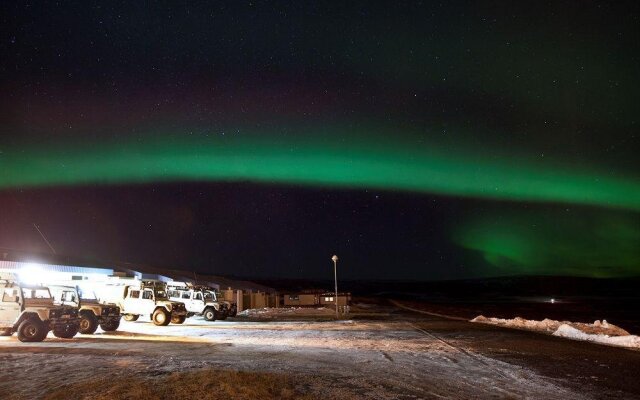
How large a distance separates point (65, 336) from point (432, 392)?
16.2 meters

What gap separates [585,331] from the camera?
21.7 m

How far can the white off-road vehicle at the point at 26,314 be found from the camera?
18.4m

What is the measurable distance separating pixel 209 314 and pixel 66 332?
47.0 ft

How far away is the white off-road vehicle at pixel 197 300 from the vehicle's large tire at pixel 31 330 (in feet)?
51.3

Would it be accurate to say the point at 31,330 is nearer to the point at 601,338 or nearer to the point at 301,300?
the point at 601,338

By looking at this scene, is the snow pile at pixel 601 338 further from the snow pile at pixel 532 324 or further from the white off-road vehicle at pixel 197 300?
the white off-road vehicle at pixel 197 300

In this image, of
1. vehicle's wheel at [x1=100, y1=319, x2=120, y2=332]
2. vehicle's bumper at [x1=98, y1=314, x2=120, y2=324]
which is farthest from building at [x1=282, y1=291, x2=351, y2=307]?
vehicle's bumper at [x1=98, y1=314, x2=120, y2=324]

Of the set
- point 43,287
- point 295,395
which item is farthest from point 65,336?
point 295,395

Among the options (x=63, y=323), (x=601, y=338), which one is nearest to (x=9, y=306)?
(x=63, y=323)

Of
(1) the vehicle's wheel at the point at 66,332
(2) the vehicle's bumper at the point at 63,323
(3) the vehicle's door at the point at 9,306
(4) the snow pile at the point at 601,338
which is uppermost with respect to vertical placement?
(3) the vehicle's door at the point at 9,306

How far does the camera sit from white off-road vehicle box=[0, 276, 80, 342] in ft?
60.4

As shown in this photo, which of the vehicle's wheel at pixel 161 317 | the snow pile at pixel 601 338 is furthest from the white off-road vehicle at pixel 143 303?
the snow pile at pixel 601 338

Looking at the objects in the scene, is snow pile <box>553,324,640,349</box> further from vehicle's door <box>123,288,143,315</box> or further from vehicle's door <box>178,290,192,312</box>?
vehicle's door <box>178,290,192,312</box>

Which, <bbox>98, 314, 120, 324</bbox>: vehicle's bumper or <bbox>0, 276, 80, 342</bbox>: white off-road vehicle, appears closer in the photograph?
<bbox>0, 276, 80, 342</bbox>: white off-road vehicle
